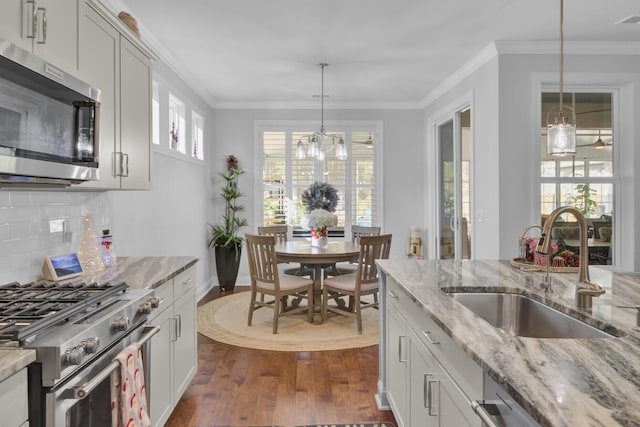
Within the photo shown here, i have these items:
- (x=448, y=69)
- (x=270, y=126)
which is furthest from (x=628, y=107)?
(x=270, y=126)

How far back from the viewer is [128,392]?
159 cm

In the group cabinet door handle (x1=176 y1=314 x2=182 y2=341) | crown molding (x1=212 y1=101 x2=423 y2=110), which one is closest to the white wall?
crown molding (x1=212 y1=101 x2=423 y2=110)

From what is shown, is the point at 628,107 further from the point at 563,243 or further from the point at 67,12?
the point at 67,12

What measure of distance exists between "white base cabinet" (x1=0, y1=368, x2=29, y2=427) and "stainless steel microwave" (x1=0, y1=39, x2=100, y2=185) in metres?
0.65

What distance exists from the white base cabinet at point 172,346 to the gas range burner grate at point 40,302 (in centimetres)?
38

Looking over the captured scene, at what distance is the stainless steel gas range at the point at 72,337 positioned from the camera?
121cm

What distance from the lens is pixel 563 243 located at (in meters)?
4.07

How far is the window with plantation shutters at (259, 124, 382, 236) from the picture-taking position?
20.7ft

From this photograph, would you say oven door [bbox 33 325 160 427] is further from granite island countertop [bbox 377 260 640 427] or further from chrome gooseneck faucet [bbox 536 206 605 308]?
chrome gooseneck faucet [bbox 536 206 605 308]

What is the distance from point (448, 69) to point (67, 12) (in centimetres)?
381

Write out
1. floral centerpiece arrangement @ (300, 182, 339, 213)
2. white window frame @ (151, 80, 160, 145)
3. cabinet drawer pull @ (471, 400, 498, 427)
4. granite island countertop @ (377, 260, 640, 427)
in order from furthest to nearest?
floral centerpiece arrangement @ (300, 182, 339, 213), white window frame @ (151, 80, 160, 145), cabinet drawer pull @ (471, 400, 498, 427), granite island countertop @ (377, 260, 640, 427)

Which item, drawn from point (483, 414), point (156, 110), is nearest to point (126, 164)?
point (156, 110)

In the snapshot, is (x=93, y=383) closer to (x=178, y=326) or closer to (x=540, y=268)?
(x=178, y=326)

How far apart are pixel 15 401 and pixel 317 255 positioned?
10.3ft
